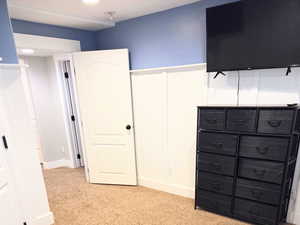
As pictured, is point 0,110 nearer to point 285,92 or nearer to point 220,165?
point 220,165

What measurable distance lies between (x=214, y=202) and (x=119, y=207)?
118 centimetres

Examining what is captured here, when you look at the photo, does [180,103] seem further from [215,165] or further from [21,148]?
[21,148]

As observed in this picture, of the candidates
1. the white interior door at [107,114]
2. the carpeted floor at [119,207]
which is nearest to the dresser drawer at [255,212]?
the carpeted floor at [119,207]

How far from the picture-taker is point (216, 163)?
199cm

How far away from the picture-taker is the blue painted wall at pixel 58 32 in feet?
7.38

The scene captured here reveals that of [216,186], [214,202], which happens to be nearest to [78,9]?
[216,186]

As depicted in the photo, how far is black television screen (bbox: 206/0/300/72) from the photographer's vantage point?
1553mm

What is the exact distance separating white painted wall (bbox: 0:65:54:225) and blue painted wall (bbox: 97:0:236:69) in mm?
1453

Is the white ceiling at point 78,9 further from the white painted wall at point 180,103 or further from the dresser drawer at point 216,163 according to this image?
the dresser drawer at point 216,163

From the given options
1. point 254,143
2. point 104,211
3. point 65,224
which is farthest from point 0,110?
point 254,143

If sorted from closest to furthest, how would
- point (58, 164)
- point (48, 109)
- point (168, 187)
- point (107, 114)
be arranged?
point (168, 187), point (107, 114), point (48, 109), point (58, 164)

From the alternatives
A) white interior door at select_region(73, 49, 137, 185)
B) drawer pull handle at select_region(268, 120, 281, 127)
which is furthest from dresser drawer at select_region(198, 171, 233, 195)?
white interior door at select_region(73, 49, 137, 185)

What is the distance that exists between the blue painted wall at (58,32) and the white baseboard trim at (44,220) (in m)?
2.17

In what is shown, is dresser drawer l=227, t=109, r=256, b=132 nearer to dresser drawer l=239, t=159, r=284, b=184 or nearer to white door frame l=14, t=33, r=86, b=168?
dresser drawer l=239, t=159, r=284, b=184
